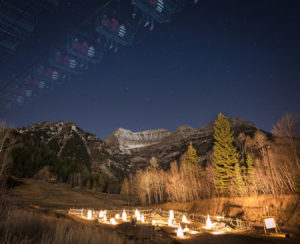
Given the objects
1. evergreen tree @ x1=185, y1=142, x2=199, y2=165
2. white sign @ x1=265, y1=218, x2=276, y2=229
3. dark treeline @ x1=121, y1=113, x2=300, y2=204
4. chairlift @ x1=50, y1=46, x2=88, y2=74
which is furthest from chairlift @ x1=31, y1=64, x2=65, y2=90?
evergreen tree @ x1=185, y1=142, x2=199, y2=165

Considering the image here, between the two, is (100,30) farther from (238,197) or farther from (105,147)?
(105,147)

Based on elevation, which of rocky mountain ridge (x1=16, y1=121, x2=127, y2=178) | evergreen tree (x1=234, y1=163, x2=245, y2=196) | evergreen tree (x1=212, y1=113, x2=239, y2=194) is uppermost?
rocky mountain ridge (x1=16, y1=121, x2=127, y2=178)

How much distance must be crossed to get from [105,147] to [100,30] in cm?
19348

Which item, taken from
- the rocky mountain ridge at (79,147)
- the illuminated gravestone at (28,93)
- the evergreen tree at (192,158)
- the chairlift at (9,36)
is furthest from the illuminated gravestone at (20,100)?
the rocky mountain ridge at (79,147)

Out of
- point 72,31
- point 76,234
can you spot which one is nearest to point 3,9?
point 72,31

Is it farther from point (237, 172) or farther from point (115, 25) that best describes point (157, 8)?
point (237, 172)

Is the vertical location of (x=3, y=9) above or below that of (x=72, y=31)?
below

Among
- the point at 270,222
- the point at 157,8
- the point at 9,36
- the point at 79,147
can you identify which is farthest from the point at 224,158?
the point at 79,147

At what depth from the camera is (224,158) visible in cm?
3684

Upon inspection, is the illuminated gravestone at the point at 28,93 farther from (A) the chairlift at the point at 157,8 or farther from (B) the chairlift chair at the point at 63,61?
(A) the chairlift at the point at 157,8

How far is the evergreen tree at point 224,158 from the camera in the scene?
35031 mm

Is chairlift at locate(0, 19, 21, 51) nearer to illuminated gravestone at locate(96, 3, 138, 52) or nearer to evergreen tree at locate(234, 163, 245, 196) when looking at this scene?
illuminated gravestone at locate(96, 3, 138, 52)

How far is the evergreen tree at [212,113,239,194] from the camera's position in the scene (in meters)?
35.0

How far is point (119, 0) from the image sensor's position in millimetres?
8641
